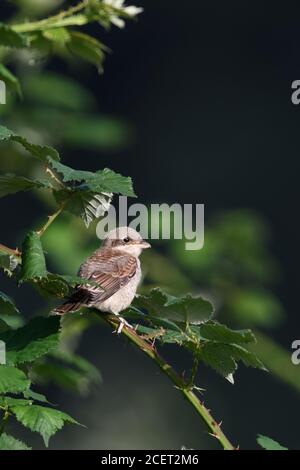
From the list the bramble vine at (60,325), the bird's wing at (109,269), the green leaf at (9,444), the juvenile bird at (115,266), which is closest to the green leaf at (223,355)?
the bramble vine at (60,325)

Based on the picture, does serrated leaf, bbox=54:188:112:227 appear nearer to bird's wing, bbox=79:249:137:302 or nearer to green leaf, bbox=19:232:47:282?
green leaf, bbox=19:232:47:282

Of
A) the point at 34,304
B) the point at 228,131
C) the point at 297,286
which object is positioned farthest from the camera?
the point at 228,131

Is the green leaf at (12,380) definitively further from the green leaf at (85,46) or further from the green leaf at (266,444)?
the green leaf at (85,46)

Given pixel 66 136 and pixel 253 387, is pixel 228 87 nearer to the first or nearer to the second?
pixel 253 387

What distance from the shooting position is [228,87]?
1116 centimetres

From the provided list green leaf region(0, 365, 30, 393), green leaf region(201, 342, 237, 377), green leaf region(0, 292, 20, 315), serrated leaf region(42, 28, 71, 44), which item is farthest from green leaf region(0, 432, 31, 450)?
serrated leaf region(42, 28, 71, 44)

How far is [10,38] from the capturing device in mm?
2641

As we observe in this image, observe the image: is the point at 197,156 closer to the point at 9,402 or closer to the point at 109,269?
the point at 109,269

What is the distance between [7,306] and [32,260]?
0.18m

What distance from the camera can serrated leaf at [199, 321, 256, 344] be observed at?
2.46 meters

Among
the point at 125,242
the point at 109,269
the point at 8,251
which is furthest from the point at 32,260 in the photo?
the point at 125,242
